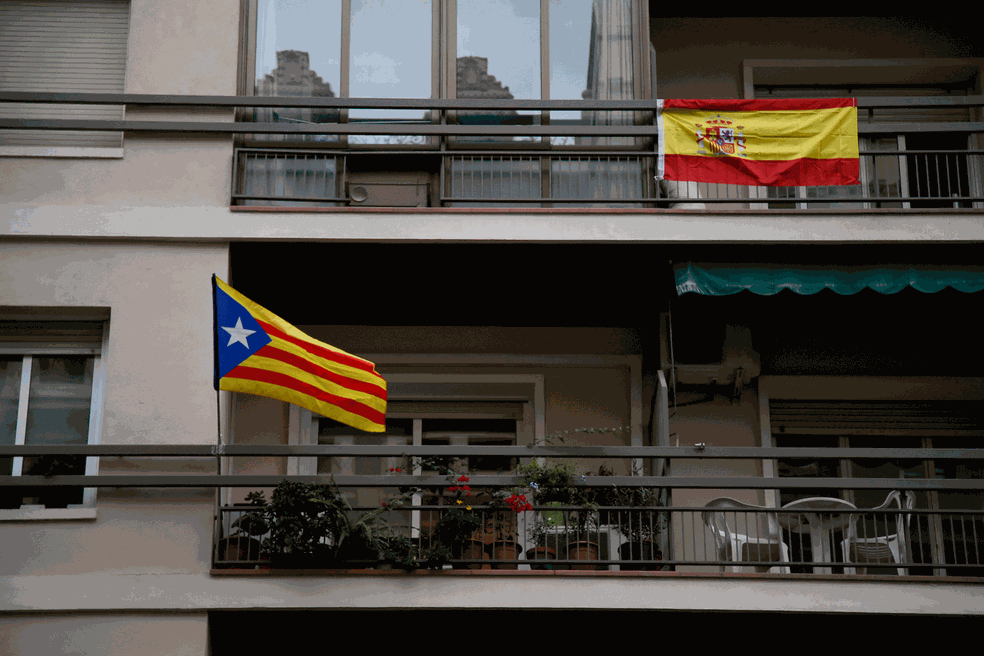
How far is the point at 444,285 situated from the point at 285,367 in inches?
96.9

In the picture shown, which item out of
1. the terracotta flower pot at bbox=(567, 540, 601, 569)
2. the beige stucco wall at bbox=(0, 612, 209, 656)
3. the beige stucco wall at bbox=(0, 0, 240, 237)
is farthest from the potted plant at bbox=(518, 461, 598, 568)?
the beige stucco wall at bbox=(0, 0, 240, 237)

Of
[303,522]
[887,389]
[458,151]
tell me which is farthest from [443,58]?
[887,389]

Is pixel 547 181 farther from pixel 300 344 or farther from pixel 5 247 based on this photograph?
pixel 5 247

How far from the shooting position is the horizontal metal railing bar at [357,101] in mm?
11016

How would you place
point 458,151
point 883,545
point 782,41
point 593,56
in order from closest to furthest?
point 883,545
point 458,151
point 593,56
point 782,41

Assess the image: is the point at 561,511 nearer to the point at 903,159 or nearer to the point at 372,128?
the point at 372,128

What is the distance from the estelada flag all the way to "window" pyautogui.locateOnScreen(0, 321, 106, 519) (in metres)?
6.14

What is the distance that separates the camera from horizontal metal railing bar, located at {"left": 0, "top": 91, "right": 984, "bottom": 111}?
11016 mm

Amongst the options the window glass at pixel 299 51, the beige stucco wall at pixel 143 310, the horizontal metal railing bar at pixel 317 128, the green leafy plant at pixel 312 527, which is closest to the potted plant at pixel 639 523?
the green leafy plant at pixel 312 527

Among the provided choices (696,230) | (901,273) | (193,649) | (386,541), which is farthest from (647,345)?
(193,649)

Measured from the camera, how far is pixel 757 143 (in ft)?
36.9

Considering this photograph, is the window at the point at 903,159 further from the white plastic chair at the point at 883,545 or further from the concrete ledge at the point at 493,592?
the concrete ledge at the point at 493,592

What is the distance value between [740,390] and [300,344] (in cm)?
537

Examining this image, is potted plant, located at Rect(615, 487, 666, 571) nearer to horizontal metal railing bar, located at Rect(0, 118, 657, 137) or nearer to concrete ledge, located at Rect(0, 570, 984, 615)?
concrete ledge, located at Rect(0, 570, 984, 615)
